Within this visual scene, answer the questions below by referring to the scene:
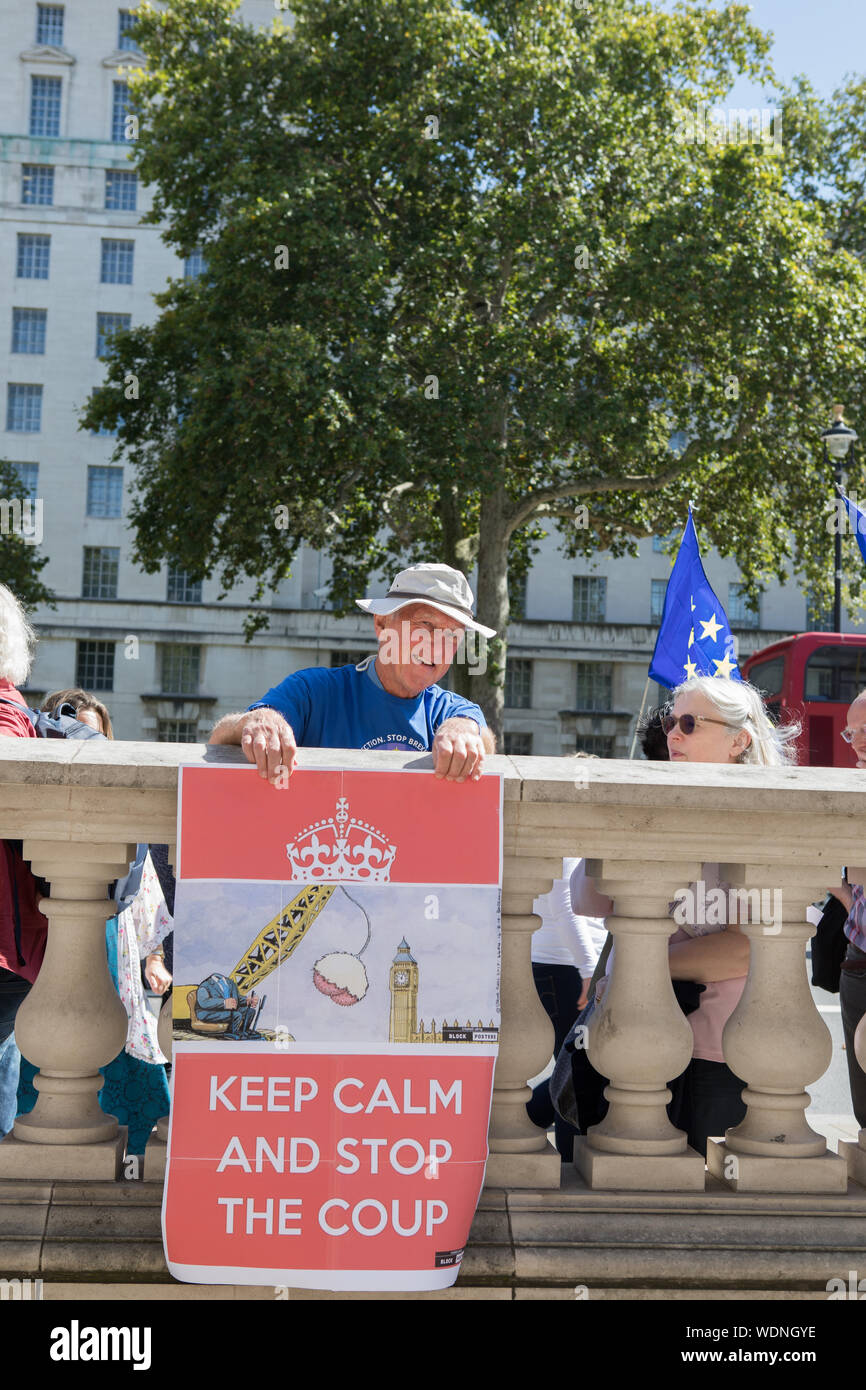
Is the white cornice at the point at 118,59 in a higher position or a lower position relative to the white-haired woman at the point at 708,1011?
higher

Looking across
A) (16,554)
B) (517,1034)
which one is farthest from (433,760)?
(16,554)

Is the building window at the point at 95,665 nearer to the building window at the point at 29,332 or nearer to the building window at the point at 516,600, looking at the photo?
the building window at the point at 29,332

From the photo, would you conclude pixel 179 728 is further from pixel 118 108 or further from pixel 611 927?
pixel 611 927

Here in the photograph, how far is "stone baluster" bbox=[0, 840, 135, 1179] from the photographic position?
96.4 inches

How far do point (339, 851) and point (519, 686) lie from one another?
47.3 metres

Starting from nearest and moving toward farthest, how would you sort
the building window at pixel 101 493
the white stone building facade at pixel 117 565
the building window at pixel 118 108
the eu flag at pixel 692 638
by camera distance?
1. the eu flag at pixel 692 638
2. the white stone building facade at pixel 117 565
3. the building window at pixel 101 493
4. the building window at pixel 118 108

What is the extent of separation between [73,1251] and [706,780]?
149cm

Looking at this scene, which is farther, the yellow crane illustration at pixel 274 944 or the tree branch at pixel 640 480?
the tree branch at pixel 640 480

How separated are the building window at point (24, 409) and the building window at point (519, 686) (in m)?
21.2

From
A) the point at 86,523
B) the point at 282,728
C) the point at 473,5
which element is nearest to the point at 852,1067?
the point at 282,728

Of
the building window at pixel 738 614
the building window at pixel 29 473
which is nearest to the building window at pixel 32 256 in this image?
the building window at pixel 29 473

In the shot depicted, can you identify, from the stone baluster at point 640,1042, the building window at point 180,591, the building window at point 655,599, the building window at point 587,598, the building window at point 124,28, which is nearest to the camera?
the stone baluster at point 640,1042

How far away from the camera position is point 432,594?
3.37 metres

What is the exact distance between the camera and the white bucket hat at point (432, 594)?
335cm
